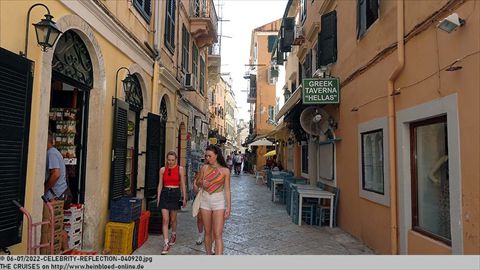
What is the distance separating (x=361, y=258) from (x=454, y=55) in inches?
97.4

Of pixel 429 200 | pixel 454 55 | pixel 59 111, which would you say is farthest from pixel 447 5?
pixel 59 111

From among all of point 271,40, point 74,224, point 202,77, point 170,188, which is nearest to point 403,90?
point 170,188

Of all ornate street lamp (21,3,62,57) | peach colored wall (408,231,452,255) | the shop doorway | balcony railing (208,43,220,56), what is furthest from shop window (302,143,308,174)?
ornate street lamp (21,3,62,57)

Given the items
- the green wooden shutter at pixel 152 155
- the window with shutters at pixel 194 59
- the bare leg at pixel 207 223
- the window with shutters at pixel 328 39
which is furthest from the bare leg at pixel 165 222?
the window with shutters at pixel 194 59

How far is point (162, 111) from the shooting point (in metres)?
10.9

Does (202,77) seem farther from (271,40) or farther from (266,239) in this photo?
(271,40)

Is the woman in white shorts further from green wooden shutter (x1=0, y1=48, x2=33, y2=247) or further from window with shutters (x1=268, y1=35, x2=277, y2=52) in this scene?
window with shutters (x1=268, y1=35, x2=277, y2=52)

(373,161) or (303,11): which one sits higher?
(303,11)

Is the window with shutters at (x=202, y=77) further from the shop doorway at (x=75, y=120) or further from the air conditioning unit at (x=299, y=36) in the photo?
the shop doorway at (x=75, y=120)

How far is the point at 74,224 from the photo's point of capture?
220 inches

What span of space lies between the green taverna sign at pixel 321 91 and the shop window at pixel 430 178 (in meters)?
3.32

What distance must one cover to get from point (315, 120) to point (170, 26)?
4979 millimetres

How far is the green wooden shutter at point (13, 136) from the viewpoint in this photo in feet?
12.1

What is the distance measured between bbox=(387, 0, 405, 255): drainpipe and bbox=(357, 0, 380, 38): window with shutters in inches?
41.6
